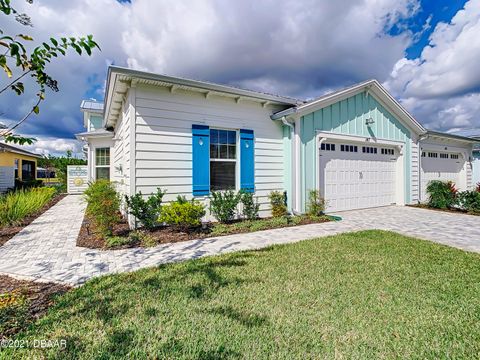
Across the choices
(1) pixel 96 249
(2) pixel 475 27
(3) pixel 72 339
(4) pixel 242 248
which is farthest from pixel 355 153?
(3) pixel 72 339

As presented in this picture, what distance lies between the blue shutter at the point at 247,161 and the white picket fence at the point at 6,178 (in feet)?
54.4

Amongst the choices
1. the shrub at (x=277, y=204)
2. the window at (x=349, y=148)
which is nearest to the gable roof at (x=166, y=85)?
the window at (x=349, y=148)

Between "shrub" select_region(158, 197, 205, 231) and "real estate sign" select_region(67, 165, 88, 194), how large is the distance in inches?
508

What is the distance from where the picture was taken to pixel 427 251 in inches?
178

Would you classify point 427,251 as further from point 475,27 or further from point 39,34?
point 475,27

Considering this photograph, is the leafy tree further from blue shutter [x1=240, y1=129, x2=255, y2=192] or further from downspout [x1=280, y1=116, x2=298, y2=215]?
downspout [x1=280, y1=116, x2=298, y2=215]

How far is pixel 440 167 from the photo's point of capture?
12523 mm

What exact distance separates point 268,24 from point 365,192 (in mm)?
7177

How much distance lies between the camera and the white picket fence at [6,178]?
15.1m

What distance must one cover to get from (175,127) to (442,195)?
1083 centimetres

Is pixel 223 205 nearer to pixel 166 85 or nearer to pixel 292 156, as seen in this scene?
pixel 292 156

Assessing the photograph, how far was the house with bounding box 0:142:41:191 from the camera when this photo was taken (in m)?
15.3

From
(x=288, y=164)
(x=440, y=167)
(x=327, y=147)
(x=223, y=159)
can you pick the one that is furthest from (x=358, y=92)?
(x=440, y=167)

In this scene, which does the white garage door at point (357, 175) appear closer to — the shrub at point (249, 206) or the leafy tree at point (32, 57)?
the shrub at point (249, 206)
